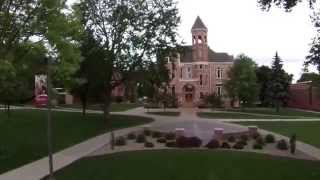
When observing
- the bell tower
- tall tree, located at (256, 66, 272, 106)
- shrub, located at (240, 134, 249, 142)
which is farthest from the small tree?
shrub, located at (240, 134, 249, 142)

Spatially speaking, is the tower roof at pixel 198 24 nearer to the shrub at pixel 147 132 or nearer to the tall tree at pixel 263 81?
the tall tree at pixel 263 81

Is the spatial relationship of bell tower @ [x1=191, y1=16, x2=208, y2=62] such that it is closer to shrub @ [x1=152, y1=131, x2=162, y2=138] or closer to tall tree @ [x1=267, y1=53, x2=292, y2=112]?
tall tree @ [x1=267, y1=53, x2=292, y2=112]

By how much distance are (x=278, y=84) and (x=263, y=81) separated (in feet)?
47.8

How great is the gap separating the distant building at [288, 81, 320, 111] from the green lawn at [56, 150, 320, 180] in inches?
2582

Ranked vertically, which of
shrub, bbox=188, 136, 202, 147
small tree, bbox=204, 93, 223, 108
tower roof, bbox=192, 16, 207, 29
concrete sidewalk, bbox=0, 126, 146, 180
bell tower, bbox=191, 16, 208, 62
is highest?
tower roof, bbox=192, 16, 207, 29

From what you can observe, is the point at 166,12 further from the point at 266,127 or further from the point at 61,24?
the point at 61,24

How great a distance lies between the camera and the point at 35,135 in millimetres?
37188

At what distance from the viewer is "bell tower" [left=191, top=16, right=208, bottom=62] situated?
352 feet

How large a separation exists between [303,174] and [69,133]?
22.7 metres

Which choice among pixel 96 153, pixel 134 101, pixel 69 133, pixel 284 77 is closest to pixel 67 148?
pixel 96 153

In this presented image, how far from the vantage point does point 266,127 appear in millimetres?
49781

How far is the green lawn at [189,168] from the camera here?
19.6 m

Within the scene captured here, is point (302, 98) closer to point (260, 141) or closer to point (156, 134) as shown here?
point (156, 134)

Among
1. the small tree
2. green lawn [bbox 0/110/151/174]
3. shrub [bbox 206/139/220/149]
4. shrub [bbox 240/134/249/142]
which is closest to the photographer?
green lawn [bbox 0/110/151/174]
